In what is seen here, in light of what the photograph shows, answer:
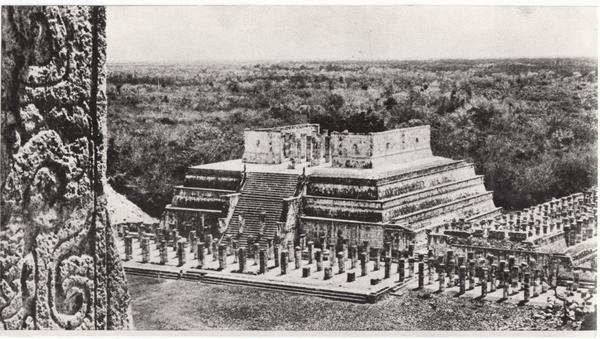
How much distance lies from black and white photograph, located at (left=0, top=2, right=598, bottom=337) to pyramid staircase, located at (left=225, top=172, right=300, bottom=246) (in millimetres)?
92

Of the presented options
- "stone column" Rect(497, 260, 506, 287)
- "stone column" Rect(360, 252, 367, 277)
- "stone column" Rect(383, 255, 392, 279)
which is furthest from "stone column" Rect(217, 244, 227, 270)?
"stone column" Rect(497, 260, 506, 287)

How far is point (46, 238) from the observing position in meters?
4.39

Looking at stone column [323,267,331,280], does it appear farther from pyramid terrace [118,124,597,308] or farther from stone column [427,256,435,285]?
stone column [427,256,435,285]

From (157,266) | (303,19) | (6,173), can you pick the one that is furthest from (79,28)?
(303,19)

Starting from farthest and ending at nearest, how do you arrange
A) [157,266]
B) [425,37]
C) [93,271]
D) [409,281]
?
[425,37], [157,266], [409,281], [93,271]

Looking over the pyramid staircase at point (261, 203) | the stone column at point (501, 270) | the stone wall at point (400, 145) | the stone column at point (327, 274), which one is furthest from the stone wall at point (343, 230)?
the stone column at point (501, 270)

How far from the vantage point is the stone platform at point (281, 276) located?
22.9 metres

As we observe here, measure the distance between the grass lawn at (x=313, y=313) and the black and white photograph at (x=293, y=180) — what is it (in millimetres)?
85

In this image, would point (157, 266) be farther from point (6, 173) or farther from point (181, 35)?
point (6, 173)

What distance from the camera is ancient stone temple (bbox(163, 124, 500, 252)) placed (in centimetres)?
2852

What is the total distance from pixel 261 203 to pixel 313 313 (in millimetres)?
9275

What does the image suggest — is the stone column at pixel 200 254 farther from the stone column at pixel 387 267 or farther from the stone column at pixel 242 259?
the stone column at pixel 387 267

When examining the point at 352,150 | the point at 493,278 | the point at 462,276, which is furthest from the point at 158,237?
the point at 493,278

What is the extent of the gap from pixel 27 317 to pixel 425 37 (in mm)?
31235
